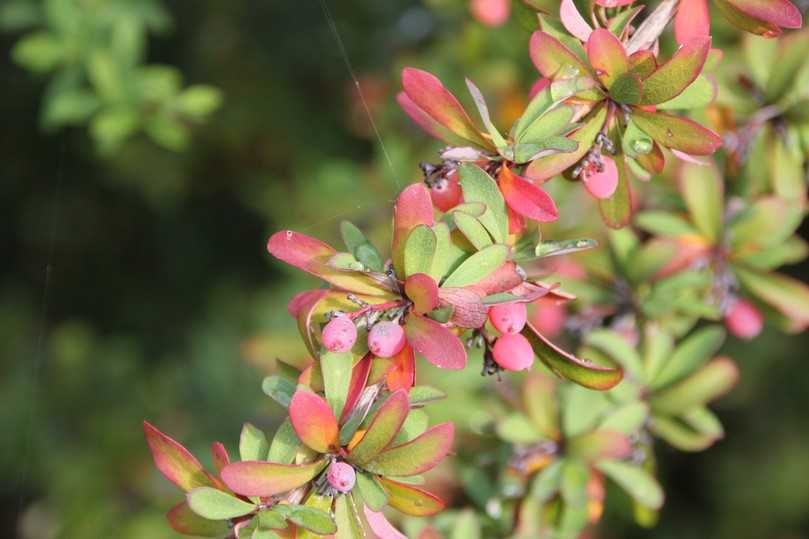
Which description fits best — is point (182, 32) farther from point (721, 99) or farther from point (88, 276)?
point (721, 99)

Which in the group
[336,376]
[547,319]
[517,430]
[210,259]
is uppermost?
[336,376]

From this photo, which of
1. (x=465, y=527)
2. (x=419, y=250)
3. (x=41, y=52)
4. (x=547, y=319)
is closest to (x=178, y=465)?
(x=419, y=250)

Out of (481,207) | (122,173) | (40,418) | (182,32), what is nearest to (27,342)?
(40,418)

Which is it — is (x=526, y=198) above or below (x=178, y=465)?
above

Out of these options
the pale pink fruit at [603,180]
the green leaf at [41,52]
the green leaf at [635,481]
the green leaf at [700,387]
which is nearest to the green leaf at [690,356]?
the green leaf at [700,387]

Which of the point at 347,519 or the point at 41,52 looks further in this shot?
the point at 41,52

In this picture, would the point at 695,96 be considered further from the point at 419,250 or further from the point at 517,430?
the point at 517,430

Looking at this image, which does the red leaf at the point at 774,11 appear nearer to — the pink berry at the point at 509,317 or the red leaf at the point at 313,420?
the pink berry at the point at 509,317
